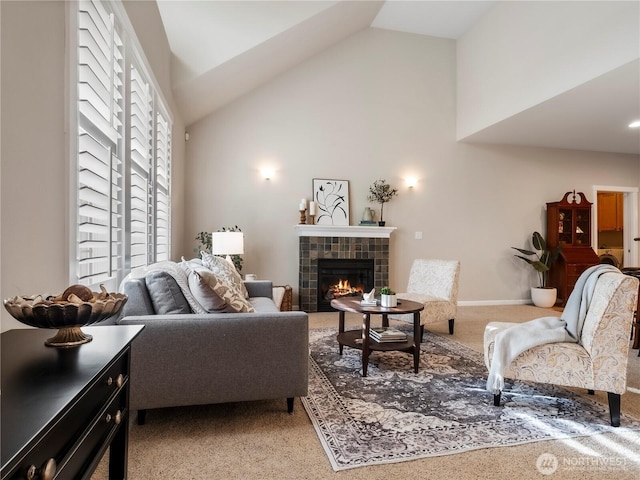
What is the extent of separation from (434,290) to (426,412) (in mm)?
2111

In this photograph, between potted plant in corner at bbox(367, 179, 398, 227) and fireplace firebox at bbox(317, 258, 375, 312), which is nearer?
fireplace firebox at bbox(317, 258, 375, 312)

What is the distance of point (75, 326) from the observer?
0.94 metres

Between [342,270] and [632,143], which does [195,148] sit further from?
[632,143]

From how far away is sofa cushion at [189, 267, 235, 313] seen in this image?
6.77 ft

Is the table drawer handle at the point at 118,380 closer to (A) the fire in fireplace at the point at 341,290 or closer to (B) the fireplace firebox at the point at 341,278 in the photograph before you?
(B) the fireplace firebox at the point at 341,278

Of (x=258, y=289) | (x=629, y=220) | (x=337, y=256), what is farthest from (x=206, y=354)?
(x=629, y=220)

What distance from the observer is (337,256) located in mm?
5207

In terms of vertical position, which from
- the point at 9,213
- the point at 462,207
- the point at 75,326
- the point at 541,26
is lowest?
the point at 75,326

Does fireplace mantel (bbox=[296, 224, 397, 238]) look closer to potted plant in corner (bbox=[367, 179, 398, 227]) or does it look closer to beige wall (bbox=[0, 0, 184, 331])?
potted plant in corner (bbox=[367, 179, 398, 227])

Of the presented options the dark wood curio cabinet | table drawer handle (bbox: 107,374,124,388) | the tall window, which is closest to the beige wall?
the tall window

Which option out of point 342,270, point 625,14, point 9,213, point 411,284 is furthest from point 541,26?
point 9,213

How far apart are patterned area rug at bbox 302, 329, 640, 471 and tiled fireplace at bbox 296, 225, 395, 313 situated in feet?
7.17

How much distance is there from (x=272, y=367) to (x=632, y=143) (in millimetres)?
6646

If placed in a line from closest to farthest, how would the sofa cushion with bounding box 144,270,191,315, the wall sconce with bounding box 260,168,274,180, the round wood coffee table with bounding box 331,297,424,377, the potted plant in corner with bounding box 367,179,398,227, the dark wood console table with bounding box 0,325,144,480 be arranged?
1. the dark wood console table with bounding box 0,325,144,480
2. the sofa cushion with bounding box 144,270,191,315
3. the round wood coffee table with bounding box 331,297,424,377
4. the wall sconce with bounding box 260,168,274,180
5. the potted plant in corner with bounding box 367,179,398,227
